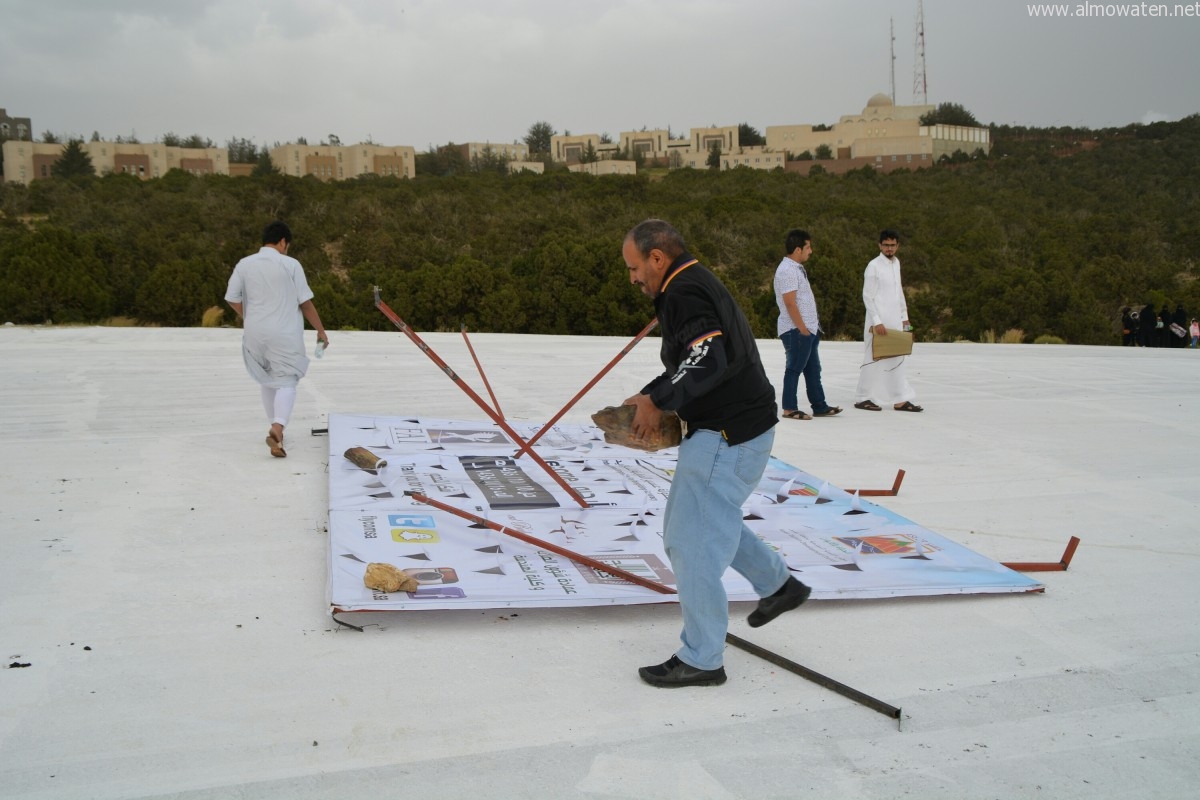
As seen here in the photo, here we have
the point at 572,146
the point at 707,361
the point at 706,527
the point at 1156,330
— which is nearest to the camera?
the point at 707,361

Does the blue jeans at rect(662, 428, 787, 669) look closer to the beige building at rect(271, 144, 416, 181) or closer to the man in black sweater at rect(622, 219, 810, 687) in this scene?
the man in black sweater at rect(622, 219, 810, 687)

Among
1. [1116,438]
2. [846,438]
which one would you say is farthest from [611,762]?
[1116,438]

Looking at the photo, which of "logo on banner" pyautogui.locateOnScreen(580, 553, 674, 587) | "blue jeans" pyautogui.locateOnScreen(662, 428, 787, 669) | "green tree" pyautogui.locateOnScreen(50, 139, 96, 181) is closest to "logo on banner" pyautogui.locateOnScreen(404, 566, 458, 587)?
"logo on banner" pyautogui.locateOnScreen(580, 553, 674, 587)

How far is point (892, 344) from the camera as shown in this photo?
9281 mm

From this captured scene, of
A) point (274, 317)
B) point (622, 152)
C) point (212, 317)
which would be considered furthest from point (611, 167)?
point (274, 317)

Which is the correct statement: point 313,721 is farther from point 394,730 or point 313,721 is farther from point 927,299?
point 927,299

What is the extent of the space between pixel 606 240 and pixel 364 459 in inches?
634

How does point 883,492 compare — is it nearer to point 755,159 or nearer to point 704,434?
point 704,434

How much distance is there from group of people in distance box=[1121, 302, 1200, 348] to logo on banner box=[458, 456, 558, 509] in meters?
17.1

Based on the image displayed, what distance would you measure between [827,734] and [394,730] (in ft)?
4.28

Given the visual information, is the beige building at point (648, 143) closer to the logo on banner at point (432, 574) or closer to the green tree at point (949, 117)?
the green tree at point (949, 117)

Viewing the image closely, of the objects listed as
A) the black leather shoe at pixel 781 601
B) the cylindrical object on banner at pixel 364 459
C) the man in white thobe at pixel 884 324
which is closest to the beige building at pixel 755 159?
the man in white thobe at pixel 884 324

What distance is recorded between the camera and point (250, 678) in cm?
349

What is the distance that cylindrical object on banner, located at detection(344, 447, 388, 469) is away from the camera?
6.08m
